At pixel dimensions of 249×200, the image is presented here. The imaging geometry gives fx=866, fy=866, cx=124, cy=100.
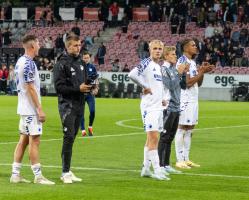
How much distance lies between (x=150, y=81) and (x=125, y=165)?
8.54 feet

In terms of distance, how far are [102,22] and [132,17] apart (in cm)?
226

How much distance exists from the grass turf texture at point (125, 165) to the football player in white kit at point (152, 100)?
1.29 ft

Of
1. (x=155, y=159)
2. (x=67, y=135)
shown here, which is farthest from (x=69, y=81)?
(x=155, y=159)

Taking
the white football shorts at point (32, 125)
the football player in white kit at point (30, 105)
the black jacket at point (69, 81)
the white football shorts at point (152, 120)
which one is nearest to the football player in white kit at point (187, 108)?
the white football shorts at point (152, 120)

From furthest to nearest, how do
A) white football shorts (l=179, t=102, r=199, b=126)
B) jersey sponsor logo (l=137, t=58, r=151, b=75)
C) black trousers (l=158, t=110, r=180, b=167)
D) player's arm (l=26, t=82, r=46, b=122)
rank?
white football shorts (l=179, t=102, r=199, b=126)
black trousers (l=158, t=110, r=180, b=167)
jersey sponsor logo (l=137, t=58, r=151, b=75)
player's arm (l=26, t=82, r=46, b=122)

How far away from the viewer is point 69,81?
563 inches

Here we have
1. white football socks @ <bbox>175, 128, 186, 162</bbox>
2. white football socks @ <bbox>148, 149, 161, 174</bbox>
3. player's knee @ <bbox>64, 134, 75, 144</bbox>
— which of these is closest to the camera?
player's knee @ <bbox>64, 134, 75, 144</bbox>

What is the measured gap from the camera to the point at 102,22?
6341 cm

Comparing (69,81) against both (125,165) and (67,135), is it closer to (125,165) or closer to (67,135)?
(67,135)

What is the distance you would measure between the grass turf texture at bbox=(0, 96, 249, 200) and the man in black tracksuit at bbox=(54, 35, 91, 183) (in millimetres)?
543

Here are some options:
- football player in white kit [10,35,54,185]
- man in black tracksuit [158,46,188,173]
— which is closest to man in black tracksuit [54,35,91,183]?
football player in white kit [10,35,54,185]

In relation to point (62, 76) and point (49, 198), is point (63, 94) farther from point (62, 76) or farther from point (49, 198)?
point (49, 198)

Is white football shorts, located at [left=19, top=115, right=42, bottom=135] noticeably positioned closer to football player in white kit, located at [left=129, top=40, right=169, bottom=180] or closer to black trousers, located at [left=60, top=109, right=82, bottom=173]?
black trousers, located at [left=60, top=109, right=82, bottom=173]

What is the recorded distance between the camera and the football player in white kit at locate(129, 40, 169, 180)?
15.0 meters
